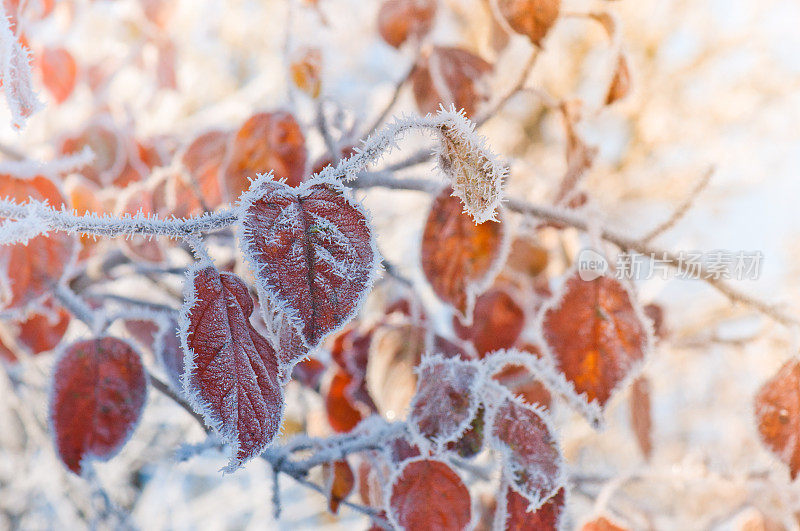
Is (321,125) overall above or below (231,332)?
above

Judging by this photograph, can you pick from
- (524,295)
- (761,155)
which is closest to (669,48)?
(761,155)

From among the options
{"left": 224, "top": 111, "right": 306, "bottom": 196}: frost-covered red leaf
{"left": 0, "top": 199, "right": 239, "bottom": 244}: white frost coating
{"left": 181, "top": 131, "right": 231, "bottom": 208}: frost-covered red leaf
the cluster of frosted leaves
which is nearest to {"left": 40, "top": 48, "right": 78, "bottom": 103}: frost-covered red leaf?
{"left": 181, "top": 131, "right": 231, "bottom": 208}: frost-covered red leaf

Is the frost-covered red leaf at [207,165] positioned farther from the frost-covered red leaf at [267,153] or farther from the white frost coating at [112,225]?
the white frost coating at [112,225]

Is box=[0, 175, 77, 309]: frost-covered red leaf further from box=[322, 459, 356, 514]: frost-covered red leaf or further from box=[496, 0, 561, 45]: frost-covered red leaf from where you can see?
box=[496, 0, 561, 45]: frost-covered red leaf

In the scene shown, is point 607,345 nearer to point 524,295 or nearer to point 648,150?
point 524,295

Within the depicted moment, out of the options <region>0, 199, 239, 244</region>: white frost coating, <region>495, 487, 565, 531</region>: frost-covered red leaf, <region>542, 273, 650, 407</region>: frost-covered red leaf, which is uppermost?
<region>0, 199, 239, 244</region>: white frost coating

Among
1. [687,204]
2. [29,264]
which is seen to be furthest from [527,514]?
[29,264]
